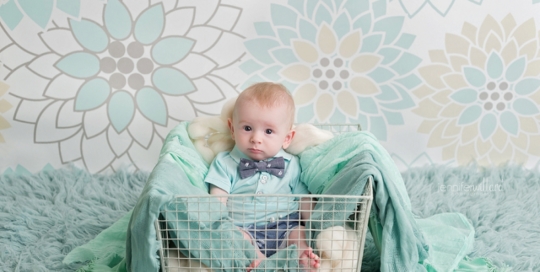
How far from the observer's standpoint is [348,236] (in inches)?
57.4

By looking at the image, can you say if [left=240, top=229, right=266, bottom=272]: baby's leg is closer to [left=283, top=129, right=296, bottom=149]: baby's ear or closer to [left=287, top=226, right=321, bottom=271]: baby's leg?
[left=287, top=226, right=321, bottom=271]: baby's leg

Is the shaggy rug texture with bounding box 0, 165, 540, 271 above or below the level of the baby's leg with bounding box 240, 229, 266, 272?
below

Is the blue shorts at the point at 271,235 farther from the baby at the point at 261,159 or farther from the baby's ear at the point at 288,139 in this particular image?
the baby's ear at the point at 288,139

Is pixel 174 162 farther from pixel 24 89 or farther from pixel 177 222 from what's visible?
pixel 24 89

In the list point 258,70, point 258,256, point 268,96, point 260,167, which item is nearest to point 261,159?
point 260,167

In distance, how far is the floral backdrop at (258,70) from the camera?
2191 mm

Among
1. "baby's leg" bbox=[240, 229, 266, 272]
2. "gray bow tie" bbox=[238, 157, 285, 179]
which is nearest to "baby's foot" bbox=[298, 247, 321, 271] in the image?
"baby's leg" bbox=[240, 229, 266, 272]

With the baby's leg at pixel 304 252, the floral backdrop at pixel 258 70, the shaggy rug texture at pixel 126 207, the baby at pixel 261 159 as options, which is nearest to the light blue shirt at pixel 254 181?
the baby at pixel 261 159

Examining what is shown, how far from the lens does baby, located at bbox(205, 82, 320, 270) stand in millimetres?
1636

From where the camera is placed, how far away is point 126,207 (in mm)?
2086

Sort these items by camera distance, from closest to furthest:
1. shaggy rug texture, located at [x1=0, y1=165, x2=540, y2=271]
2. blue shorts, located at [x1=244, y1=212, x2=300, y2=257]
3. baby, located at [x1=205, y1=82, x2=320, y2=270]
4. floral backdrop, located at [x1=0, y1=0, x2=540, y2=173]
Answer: blue shorts, located at [x1=244, y1=212, x2=300, y2=257]
baby, located at [x1=205, y1=82, x2=320, y2=270]
shaggy rug texture, located at [x1=0, y1=165, x2=540, y2=271]
floral backdrop, located at [x1=0, y1=0, x2=540, y2=173]

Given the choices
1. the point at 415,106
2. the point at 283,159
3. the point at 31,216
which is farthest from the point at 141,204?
the point at 415,106

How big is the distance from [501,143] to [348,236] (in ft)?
3.95

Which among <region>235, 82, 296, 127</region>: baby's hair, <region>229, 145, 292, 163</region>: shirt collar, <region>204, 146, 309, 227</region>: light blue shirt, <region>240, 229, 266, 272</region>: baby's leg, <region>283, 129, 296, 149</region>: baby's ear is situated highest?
<region>235, 82, 296, 127</region>: baby's hair
